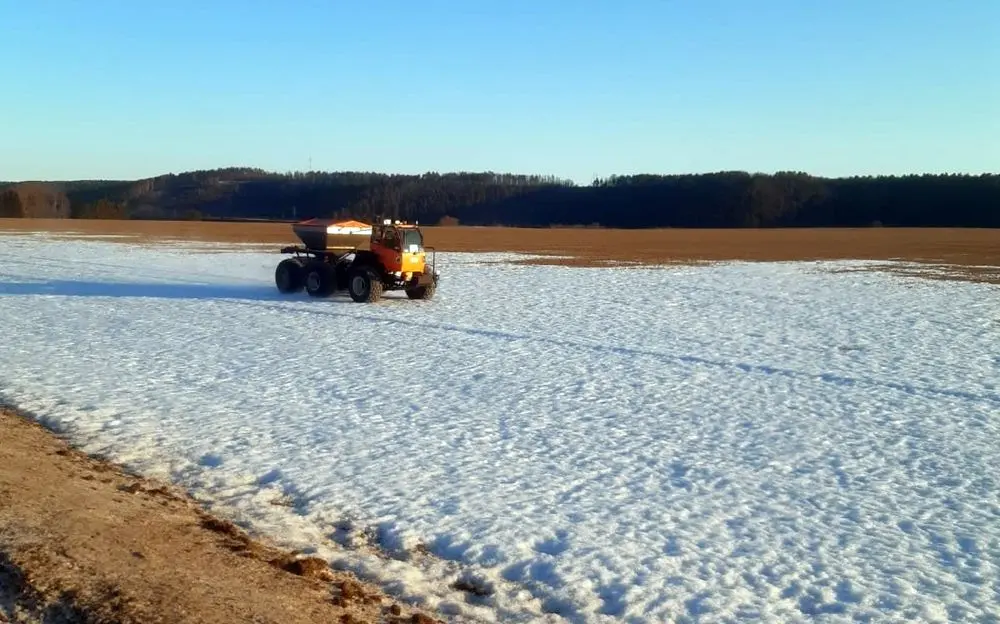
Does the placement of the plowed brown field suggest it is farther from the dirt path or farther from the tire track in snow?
the dirt path

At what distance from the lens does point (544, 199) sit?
527 ft

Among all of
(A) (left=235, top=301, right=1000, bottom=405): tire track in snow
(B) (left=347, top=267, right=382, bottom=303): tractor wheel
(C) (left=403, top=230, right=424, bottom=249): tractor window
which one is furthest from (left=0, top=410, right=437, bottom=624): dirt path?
(C) (left=403, top=230, right=424, bottom=249): tractor window

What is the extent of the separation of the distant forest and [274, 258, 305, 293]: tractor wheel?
327 ft

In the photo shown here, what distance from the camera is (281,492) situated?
911 centimetres

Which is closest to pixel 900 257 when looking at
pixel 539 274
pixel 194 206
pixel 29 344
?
pixel 539 274

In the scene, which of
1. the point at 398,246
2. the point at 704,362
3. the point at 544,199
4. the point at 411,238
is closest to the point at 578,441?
the point at 704,362

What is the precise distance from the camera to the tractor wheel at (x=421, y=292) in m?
25.7

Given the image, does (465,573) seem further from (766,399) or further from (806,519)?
(766,399)

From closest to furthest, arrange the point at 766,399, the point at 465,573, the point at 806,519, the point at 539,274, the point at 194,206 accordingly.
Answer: the point at 465,573
the point at 806,519
the point at 766,399
the point at 539,274
the point at 194,206

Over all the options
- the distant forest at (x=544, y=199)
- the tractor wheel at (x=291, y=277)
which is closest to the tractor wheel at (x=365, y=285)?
the tractor wheel at (x=291, y=277)

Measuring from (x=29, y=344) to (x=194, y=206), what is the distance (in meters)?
146

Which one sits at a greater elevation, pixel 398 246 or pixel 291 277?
pixel 398 246

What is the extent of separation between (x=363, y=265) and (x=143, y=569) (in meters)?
19.0

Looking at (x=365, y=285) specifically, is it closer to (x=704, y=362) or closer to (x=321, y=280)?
(x=321, y=280)
